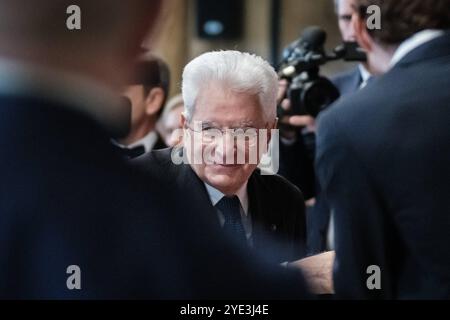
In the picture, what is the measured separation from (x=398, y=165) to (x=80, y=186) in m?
0.54

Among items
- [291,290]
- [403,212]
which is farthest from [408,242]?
[291,290]

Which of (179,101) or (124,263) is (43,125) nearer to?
(124,263)

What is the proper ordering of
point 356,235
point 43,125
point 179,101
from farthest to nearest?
point 179,101 < point 356,235 < point 43,125

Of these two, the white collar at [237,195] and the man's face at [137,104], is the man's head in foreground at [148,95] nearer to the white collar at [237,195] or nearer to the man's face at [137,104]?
the man's face at [137,104]

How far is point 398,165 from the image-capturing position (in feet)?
4.26

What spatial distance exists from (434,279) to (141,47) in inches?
21.8

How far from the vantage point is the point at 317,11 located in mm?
1657

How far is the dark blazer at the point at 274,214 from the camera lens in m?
1.54

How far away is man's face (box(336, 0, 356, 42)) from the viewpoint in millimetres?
1567

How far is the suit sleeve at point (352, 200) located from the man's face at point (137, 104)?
366 mm

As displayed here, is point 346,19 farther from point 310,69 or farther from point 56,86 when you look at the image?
point 56,86

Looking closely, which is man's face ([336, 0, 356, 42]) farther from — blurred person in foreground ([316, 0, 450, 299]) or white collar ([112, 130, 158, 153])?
white collar ([112, 130, 158, 153])

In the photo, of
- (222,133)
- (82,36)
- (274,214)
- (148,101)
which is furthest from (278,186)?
(82,36)

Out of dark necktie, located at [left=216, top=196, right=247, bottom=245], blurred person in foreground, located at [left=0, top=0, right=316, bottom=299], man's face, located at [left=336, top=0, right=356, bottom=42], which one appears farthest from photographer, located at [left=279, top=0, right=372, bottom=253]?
blurred person in foreground, located at [left=0, top=0, right=316, bottom=299]
